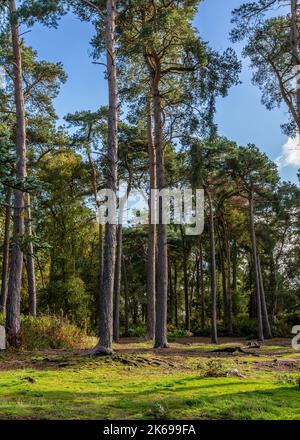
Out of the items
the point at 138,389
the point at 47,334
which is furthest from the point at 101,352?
the point at 47,334

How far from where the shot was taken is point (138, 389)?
7.08 m

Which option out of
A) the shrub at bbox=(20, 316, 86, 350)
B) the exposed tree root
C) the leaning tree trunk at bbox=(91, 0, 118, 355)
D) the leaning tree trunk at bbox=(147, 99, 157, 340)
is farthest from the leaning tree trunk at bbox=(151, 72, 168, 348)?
the exposed tree root

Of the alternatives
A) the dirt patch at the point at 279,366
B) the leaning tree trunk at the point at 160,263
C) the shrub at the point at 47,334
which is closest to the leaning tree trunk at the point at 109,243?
the shrub at the point at 47,334

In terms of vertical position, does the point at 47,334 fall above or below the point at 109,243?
below

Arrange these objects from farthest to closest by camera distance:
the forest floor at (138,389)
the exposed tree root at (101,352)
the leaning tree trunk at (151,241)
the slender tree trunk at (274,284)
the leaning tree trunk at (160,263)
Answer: the slender tree trunk at (274,284) < the leaning tree trunk at (151,241) < the leaning tree trunk at (160,263) < the exposed tree root at (101,352) < the forest floor at (138,389)

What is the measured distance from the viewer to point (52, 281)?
2511 cm

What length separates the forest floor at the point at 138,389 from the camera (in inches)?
213

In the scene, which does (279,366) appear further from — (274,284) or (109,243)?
(274,284)

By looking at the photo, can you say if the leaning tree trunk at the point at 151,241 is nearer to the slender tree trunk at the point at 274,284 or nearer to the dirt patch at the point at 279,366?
the dirt patch at the point at 279,366

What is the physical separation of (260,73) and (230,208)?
1725 centimetres

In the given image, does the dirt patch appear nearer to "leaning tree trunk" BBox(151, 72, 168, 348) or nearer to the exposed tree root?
the exposed tree root

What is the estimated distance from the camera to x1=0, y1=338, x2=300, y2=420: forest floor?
5.41 meters

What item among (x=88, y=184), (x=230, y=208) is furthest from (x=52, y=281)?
(x=230, y=208)
